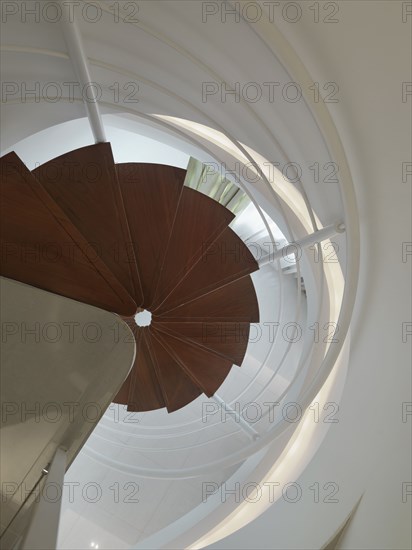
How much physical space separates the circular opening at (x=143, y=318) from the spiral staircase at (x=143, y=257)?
2.1 inches

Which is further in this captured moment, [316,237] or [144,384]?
[144,384]

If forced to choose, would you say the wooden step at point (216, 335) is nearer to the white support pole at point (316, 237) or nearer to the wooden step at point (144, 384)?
the wooden step at point (144, 384)

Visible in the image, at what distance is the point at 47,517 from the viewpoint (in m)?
0.83

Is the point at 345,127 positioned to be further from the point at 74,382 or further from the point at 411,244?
the point at 74,382

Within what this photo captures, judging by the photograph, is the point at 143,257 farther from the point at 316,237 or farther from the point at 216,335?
the point at 316,237

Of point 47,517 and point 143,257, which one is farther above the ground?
point 143,257

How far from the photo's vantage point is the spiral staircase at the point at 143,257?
2.72 m

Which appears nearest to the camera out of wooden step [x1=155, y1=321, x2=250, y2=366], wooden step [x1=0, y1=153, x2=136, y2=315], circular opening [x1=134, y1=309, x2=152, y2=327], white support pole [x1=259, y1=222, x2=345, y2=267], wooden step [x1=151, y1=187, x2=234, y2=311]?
white support pole [x1=259, y1=222, x2=345, y2=267]

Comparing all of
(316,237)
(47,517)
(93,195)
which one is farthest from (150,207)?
(47,517)

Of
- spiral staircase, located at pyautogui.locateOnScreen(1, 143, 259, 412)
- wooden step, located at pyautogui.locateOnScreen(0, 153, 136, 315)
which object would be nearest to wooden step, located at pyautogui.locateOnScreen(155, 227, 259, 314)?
spiral staircase, located at pyautogui.locateOnScreen(1, 143, 259, 412)

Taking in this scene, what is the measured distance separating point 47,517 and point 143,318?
2.81 meters

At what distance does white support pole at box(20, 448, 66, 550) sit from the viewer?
28.6 inches

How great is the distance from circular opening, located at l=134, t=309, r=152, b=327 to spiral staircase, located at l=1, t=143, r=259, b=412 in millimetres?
53

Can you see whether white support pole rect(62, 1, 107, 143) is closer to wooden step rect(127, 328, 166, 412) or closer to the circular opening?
the circular opening
